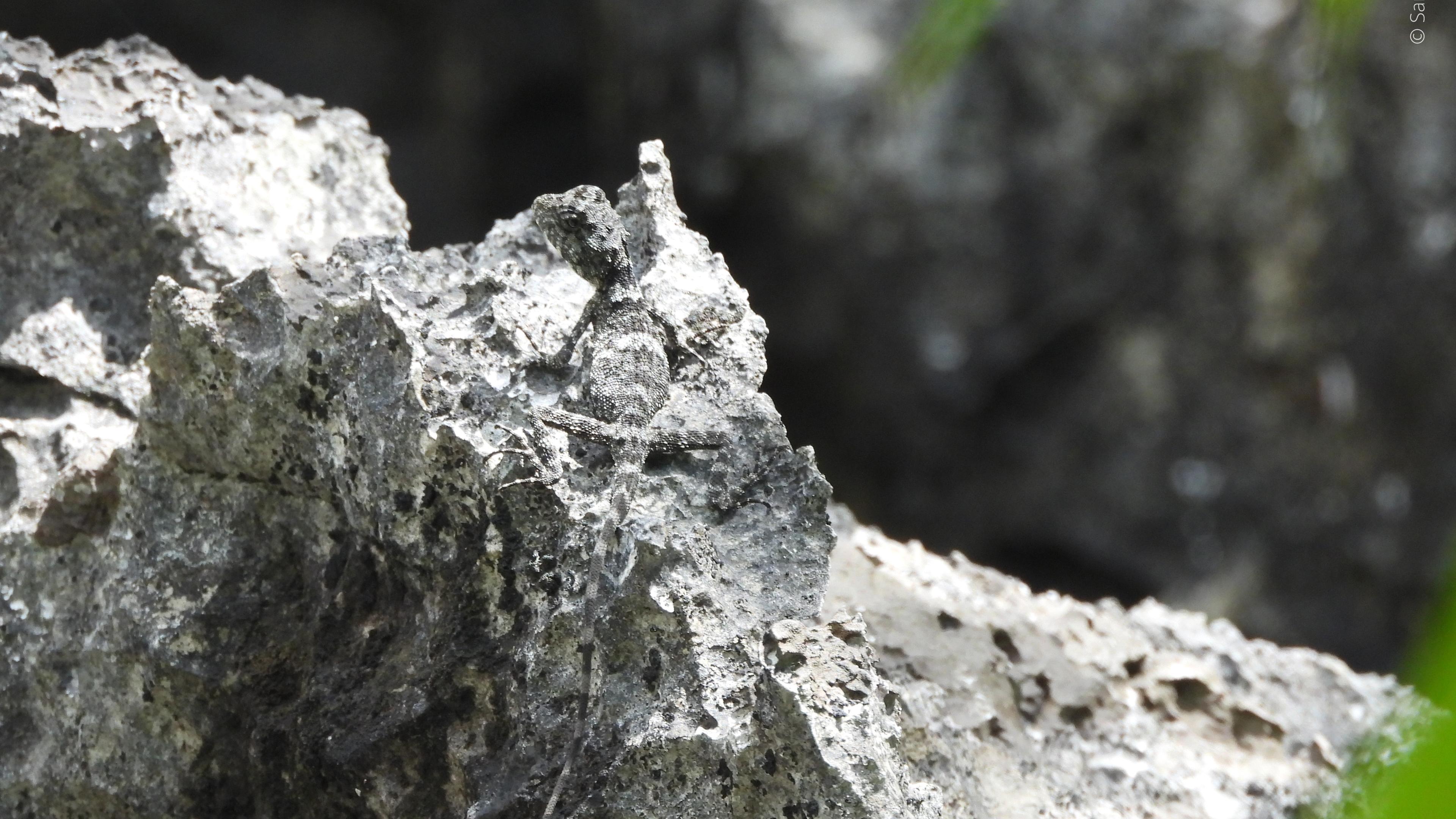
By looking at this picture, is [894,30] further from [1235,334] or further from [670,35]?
[1235,334]

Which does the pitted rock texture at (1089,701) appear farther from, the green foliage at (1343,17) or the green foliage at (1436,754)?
the green foliage at (1436,754)

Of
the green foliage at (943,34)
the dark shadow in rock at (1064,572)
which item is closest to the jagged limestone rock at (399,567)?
the green foliage at (943,34)

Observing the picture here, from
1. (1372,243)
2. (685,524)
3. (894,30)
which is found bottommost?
(685,524)

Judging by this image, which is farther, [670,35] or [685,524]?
[670,35]

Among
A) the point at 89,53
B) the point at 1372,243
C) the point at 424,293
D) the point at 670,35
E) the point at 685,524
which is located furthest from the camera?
the point at 670,35

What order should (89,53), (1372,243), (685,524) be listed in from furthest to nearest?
1. (1372,243)
2. (89,53)
3. (685,524)

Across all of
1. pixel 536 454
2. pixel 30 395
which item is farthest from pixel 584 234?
pixel 30 395

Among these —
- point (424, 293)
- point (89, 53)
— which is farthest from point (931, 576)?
point (89, 53)

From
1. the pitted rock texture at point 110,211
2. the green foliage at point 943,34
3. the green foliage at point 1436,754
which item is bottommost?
the green foliage at point 1436,754
